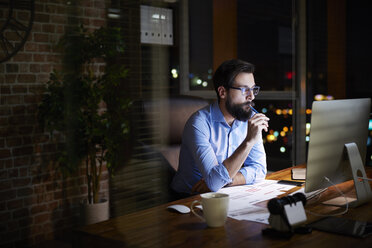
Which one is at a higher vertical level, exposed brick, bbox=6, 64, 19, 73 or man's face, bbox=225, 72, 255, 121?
exposed brick, bbox=6, 64, 19, 73

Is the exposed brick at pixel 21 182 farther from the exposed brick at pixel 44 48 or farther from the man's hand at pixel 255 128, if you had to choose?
the man's hand at pixel 255 128

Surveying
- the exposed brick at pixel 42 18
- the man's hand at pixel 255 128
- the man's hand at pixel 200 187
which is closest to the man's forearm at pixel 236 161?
the man's hand at pixel 255 128

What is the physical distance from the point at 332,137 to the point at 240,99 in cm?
77

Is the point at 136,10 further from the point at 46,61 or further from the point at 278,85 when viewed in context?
the point at 278,85

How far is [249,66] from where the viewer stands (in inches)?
86.4

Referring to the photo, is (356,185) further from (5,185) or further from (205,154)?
(5,185)

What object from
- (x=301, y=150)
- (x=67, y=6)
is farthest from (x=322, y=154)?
(x=301, y=150)

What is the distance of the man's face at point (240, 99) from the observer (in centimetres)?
217

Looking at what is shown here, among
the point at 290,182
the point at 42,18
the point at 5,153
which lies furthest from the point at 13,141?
the point at 290,182

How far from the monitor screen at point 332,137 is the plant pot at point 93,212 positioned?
3.76ft

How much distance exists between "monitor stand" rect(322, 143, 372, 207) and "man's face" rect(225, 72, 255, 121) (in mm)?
703

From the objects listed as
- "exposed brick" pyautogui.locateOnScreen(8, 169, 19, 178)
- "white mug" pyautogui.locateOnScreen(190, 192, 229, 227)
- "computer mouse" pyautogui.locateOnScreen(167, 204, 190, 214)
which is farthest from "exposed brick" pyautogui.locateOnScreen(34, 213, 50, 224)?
"white mug" pyautogui.locateOnScreen(190, 192, 229, 227)

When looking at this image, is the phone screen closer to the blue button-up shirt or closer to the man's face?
the blue button-up shirt

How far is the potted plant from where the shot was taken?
1898 millimetres
